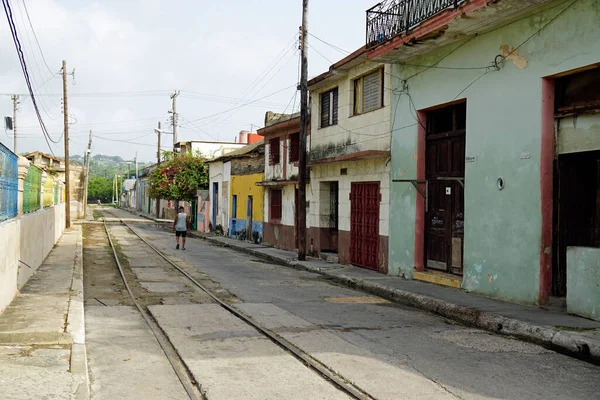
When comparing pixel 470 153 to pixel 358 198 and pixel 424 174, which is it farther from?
pixel 358 198

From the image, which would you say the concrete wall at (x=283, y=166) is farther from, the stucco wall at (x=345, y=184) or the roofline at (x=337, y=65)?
the roofline at (x=337, y=65)

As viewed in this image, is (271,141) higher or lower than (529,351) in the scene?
higher

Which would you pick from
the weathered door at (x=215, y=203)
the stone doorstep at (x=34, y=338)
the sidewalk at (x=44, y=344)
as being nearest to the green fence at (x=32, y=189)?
the sidewalk at (x=44, y=344)

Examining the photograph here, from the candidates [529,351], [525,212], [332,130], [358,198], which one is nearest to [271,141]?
[332,130]

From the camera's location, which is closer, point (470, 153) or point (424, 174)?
point (470, 153)

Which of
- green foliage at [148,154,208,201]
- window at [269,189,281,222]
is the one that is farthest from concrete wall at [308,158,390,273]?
green foliage at [148,154,208,201]

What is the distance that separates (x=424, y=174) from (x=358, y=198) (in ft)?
10.8

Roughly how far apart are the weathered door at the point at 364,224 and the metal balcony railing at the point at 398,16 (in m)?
3.92

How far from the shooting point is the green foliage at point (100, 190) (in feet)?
480

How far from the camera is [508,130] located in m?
11.4

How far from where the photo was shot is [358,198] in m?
17.4

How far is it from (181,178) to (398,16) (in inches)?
1144

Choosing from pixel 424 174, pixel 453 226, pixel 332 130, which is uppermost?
pixel 332 130

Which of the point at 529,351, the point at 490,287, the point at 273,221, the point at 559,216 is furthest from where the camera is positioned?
the point at 273,221
